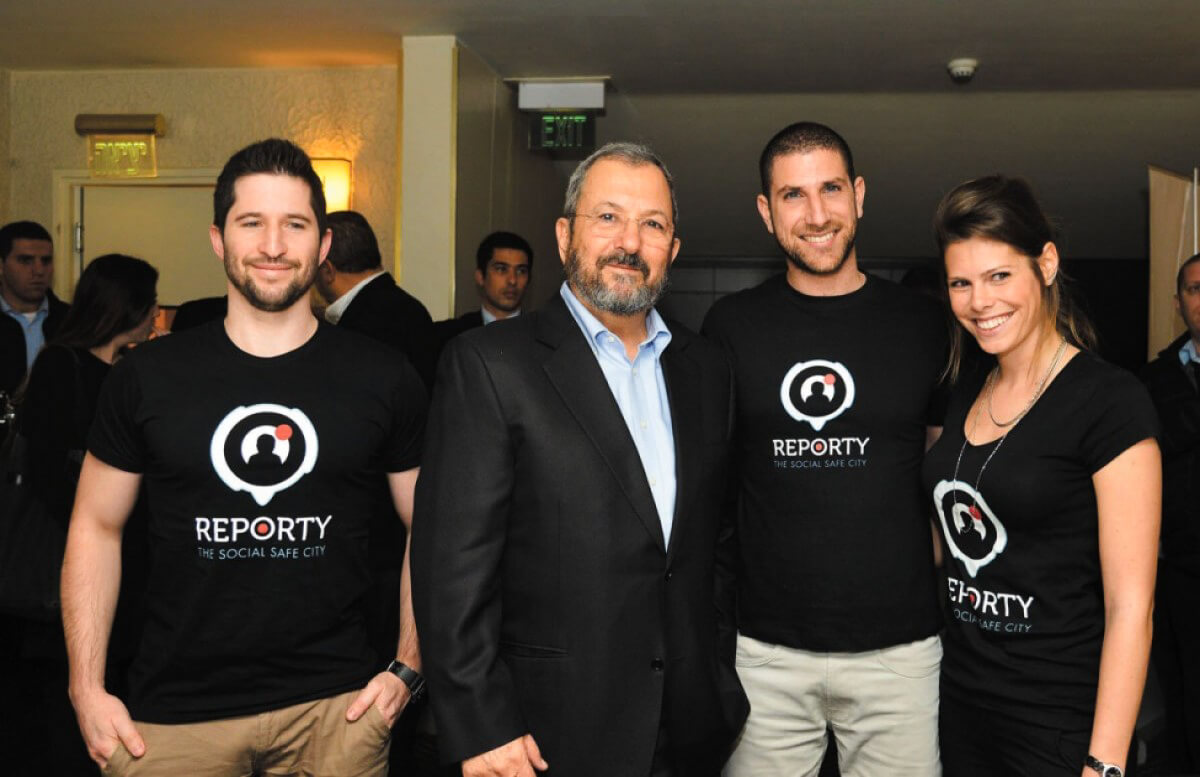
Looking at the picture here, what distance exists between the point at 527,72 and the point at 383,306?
2826mm

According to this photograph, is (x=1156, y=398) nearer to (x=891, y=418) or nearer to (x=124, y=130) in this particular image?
(x=891, y=418)

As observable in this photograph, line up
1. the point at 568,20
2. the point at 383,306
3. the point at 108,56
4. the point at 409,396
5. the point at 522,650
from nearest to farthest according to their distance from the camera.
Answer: the point at 522,650 → the point at 409,396 → the point at 383,306 → the point at 568,20 → the point at 108,56

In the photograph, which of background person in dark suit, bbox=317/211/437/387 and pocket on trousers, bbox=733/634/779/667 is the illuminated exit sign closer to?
background person in dark suit, bbox=317/211/437/387

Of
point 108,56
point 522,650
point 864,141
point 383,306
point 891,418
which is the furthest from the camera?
point 864,141

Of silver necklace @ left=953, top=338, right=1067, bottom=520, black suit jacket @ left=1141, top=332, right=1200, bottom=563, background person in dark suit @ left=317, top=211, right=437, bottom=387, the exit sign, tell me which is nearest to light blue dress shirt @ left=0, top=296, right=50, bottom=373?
background person in dark suit @ left=317, top=211, right=437, bottom=387

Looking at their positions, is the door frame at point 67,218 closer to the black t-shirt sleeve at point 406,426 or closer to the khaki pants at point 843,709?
the black t-shirt sleeve at point 406,426

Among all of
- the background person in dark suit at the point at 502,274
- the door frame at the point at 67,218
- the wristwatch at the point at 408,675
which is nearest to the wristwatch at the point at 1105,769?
the wristwatch at the point at 408,675

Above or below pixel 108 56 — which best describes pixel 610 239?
below

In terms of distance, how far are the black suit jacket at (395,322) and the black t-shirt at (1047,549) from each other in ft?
6.35

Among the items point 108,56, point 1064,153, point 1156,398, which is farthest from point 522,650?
point 1064,153

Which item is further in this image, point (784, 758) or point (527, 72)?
point (527, 72)

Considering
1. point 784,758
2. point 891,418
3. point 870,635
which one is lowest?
point 784,758

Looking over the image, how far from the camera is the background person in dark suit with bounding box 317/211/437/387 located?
11.2ft

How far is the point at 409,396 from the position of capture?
80.2 inches
